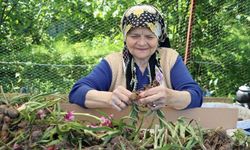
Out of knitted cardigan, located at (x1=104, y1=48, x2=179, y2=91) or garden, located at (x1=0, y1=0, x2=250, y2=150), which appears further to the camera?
garden, located at (x1=0, y1=0, x2=250, y2=150)

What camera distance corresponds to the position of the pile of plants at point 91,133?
123 cm

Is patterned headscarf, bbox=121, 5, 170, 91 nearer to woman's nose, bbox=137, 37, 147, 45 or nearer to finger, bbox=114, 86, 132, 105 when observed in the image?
woman's nose, bbox=137, 37, 147, 45

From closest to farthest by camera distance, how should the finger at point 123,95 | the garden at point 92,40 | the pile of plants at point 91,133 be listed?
the pile of plants at point 91,133 → the finger at point 123,95 → the garden at point 92,40

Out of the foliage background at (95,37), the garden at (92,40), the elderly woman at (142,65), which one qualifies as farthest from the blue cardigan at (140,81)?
the foliage background at (95,37)

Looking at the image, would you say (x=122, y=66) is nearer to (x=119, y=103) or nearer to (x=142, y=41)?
(x=142, y=41)

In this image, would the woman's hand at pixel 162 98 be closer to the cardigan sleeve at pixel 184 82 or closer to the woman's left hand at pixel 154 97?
the woman's left hand at pixel 154 97

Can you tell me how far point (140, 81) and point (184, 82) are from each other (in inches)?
7.5

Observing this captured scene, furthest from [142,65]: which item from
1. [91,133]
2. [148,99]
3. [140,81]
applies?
[91,133]

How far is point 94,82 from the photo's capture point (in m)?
2.19

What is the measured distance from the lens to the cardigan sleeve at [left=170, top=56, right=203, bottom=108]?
2.08m

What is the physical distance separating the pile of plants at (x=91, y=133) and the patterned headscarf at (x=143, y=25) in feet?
2.78

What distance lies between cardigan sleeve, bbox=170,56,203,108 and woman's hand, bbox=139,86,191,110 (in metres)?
0.14

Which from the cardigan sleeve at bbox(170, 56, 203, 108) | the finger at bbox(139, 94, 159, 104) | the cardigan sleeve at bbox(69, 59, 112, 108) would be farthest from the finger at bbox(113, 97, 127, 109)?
the cardigan sleeve at bbox(170, 56, 203, 108)

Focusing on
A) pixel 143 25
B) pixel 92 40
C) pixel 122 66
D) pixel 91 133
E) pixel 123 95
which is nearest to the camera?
pixel 91 133
